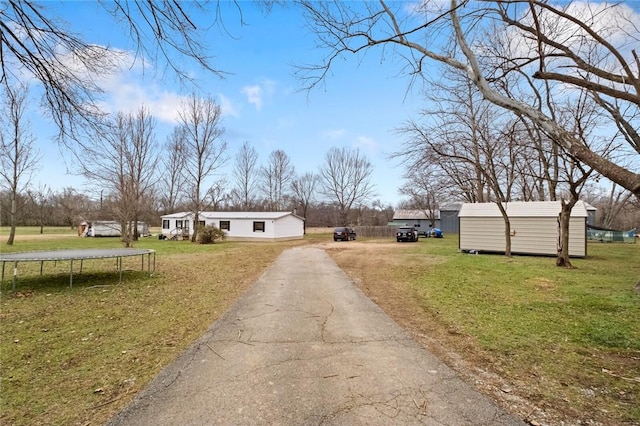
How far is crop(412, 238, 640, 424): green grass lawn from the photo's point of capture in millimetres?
3291

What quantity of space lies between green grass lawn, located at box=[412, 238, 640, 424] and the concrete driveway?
88cm

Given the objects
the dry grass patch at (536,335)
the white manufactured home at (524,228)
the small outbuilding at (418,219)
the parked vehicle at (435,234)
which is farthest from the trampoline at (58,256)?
the small outbuilding at (418,219)

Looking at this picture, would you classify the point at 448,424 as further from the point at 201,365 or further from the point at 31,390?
the point at 31,390

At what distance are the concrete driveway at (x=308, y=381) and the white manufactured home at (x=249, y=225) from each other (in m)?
28.7

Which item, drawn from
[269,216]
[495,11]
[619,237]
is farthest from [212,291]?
[619,237]

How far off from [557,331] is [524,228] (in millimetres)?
16081

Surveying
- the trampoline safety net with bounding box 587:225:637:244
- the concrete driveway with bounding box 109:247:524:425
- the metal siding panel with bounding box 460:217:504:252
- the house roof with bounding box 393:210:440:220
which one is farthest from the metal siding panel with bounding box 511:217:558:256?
the house roof with bounding box 393:210:440:220

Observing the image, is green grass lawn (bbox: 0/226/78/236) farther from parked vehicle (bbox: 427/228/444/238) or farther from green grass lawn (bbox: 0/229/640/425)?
parked vehicle (bbox: 427/228/444/238)

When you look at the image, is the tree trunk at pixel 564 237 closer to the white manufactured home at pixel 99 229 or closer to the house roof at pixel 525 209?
the house roof at pixel 525 209

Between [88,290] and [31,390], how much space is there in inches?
230

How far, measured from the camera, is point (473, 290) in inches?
342

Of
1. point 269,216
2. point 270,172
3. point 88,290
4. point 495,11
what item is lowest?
point 88,290

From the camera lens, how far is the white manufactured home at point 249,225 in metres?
34.3

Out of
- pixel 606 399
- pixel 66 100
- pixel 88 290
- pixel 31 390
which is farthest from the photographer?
pixel 88 290
